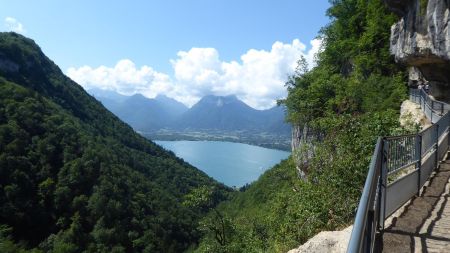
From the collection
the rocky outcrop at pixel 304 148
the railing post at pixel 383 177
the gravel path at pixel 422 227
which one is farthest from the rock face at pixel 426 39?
the railing post at pixel 383 177

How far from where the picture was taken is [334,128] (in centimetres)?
1599

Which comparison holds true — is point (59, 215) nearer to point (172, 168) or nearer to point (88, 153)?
point (88, 153)

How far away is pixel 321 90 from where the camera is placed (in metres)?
28.6

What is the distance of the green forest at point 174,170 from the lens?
13469 millimetres

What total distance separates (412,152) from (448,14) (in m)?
10.7

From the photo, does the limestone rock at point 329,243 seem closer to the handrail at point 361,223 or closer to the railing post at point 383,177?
the railing post at point 383,177

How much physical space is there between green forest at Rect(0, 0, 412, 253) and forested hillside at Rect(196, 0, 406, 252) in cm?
7

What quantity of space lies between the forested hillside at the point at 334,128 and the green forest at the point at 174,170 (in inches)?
2.9

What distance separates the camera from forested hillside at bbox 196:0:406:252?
11.7 m

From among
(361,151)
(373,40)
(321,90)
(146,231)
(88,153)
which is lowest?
(146,231)

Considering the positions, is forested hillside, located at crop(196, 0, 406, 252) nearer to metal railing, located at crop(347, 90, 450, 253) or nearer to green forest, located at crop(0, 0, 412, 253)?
green forest, located at crop(0, 0, 412, 253)

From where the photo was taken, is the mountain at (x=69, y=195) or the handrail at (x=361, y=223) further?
the mountain at (x=69, y=195)

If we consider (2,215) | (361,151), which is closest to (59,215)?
(2,215)

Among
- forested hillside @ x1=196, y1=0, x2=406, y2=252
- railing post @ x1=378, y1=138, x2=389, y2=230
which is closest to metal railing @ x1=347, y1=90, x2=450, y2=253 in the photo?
railing post @ x1=378, y1=138, x2=389, y2=230
